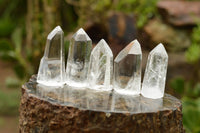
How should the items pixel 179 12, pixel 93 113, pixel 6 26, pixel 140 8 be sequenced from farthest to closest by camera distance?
pixel 6 26, pixel 140 8, pixel 179 12, pixel 93 113

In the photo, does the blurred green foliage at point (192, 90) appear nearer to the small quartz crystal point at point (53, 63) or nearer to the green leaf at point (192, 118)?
the green leaf at point (192, 118)

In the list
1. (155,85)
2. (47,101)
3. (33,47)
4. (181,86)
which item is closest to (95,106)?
(47,101)

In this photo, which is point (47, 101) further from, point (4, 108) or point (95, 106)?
point (4, 108)

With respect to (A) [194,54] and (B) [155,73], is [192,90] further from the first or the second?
(B) [155,73]

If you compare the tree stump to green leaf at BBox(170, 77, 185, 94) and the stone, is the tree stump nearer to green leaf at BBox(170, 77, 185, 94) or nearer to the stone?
green leaf at BBox(170, 77, 185, 94)

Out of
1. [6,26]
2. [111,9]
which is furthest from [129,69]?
[6,26]

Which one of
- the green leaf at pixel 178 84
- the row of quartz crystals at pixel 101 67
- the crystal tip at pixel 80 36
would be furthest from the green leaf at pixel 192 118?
the crystal tip at pixel 80 36
